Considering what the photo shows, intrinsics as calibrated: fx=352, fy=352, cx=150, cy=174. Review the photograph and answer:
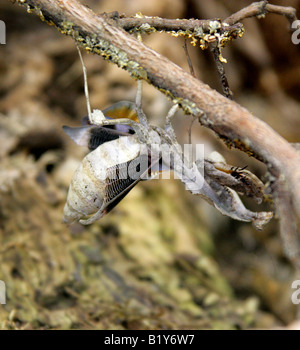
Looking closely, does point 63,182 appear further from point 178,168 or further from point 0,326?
point 178,168

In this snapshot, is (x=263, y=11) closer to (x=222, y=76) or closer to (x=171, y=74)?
(x=222, y=76)

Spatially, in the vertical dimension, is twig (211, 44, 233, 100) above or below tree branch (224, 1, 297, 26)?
below

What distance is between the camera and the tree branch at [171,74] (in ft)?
2.83

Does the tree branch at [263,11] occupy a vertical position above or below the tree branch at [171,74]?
above

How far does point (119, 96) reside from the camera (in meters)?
2.29

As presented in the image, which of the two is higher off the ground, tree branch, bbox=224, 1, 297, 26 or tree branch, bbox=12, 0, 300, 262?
tree branch, bbox=224, 1, 297, 26

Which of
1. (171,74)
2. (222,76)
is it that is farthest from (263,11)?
(171,74)

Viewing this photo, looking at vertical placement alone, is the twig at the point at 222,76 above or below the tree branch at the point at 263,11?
below

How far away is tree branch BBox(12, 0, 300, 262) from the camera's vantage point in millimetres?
862

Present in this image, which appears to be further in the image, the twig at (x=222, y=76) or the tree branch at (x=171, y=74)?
the twig at (x=222, y=76)

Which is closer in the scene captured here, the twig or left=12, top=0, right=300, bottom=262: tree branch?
left=12, top=0, right=300, bottom=262: tree branch

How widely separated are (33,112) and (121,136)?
122 centimetres

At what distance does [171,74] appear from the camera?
92 cm
